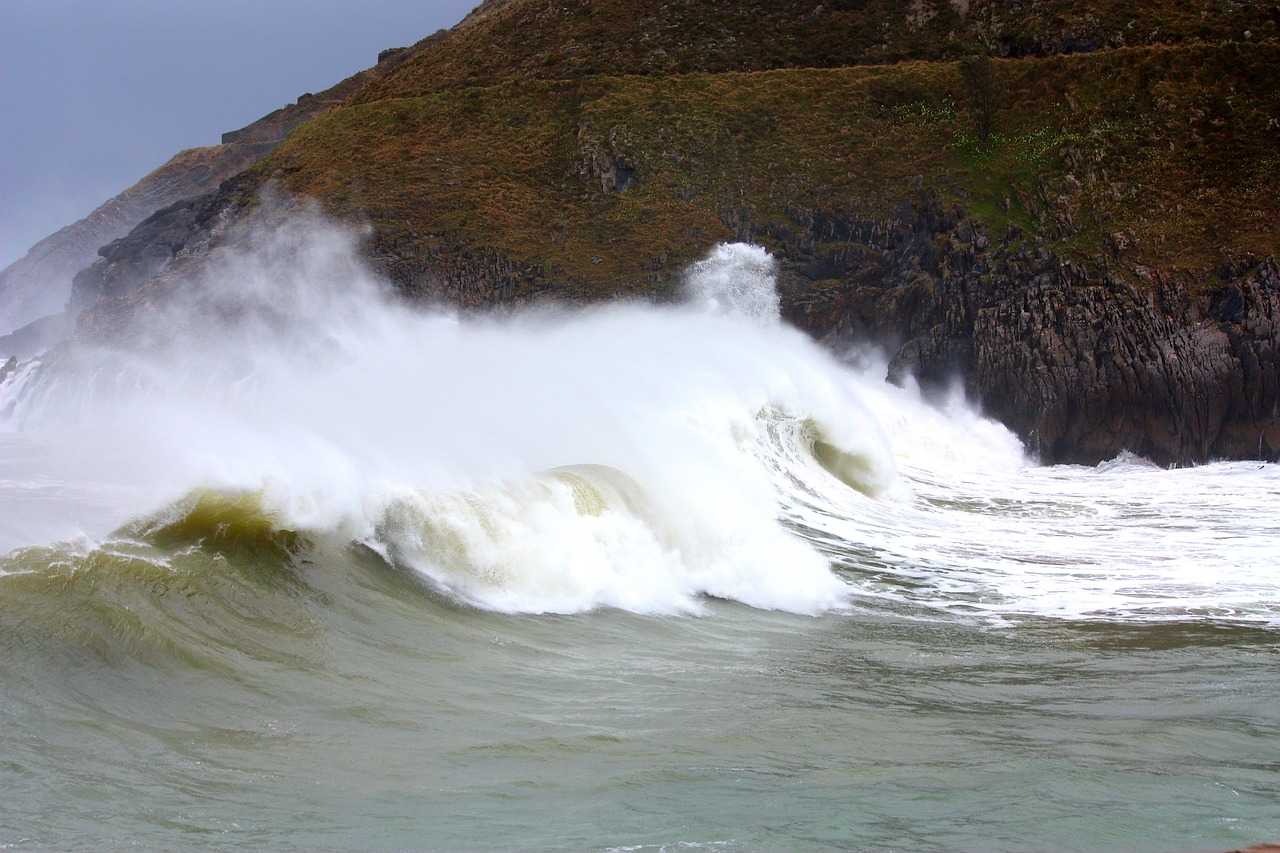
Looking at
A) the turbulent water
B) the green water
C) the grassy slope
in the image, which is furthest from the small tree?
the green water

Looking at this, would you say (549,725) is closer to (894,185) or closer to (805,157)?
(894,185)

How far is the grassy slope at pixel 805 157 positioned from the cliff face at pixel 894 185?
14 cm

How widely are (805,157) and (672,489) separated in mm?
37140

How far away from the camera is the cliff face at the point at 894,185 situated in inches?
1390

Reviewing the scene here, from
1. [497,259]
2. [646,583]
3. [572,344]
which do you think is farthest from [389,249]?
[646,583]

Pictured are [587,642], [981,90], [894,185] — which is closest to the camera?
[587,642]

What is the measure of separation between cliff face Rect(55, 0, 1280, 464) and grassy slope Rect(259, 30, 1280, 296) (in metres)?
0.14

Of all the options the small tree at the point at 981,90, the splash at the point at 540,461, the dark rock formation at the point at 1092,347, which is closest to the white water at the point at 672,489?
the splash at the point at 540,461

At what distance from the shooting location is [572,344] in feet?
106

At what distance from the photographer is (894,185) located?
156ft

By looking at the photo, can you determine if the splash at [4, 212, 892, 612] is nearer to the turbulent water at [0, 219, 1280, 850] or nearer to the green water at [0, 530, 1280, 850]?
the turbulent water at [0, 219, 1280, 850]

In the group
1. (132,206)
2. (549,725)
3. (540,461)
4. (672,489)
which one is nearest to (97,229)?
(132,206)

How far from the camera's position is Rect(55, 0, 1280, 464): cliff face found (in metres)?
35.3

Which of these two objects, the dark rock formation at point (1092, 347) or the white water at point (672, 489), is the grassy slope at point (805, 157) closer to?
the dark rock formation at point (1092, 347)
